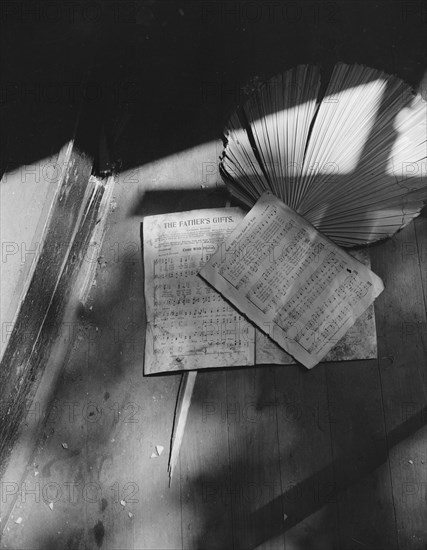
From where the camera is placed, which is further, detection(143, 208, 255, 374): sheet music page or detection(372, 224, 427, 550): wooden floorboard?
detection(143, 208, 255, 374): sheet music page

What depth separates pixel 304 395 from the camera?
1.47 meters

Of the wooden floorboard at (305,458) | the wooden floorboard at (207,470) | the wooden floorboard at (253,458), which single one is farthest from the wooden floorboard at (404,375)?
the wooden floorboard at (207,470)

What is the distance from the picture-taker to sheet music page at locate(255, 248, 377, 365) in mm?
1471

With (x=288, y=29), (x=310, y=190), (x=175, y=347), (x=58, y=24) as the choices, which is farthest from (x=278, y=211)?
(x=58, y=24)

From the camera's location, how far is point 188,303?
1.54 metres

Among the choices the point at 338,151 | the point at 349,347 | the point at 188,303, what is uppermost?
the point at 338,151

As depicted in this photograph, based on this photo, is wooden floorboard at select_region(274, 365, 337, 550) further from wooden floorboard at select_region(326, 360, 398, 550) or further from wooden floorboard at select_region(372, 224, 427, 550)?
wooden floorboard at select_region(372, 224, 427, 550)

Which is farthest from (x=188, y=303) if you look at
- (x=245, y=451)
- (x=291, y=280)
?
(x=245, y=451)

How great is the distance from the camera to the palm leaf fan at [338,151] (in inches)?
59.2

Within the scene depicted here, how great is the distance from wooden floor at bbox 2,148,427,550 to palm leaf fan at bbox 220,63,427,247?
0.37 feet

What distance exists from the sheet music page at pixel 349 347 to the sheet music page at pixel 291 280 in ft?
0.05

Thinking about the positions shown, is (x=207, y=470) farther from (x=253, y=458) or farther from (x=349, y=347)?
(x=349, y=347)

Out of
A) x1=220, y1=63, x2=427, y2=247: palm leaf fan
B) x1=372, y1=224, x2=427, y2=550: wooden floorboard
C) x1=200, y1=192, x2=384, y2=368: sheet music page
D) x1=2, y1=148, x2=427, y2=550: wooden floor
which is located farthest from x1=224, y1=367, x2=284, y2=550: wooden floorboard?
x1=220, y1=63, x2=427, y2=247: palm leaf fan

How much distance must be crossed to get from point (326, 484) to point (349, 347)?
1.10 ft
